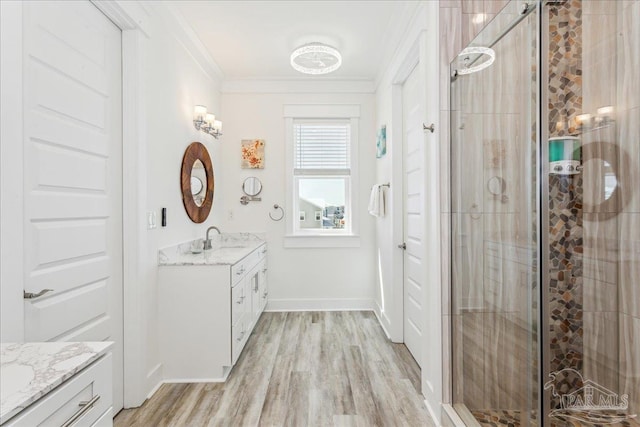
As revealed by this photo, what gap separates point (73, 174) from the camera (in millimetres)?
1620

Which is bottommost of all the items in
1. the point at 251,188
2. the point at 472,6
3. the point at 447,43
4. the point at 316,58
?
the point at 251,188

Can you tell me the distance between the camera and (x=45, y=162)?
1.44 m

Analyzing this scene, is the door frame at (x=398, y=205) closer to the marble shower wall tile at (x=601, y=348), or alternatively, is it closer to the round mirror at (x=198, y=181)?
the marble shower wall tile at (x=601, y=348)

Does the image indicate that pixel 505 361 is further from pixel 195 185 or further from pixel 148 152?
pixel 195 185

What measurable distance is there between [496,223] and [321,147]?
9.17 feet

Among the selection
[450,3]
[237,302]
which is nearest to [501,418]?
[237,302]

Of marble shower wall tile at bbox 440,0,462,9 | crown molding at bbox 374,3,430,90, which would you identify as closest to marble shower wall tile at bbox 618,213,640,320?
marble shower wall tile at bbox 440,0,462,9

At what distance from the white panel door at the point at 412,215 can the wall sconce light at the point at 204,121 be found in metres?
1.87

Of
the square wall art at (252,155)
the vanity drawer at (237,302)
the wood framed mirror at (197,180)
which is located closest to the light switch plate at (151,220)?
the wood framed mirror at (197,180)

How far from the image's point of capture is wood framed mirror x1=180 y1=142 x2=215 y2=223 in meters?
2.80

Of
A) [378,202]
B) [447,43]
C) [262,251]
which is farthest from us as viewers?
[262,251]

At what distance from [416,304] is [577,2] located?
2.08m

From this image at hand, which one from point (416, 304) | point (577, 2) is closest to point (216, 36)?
point (577, 2)

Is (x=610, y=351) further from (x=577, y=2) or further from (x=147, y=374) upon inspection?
(x=147, y=374)
